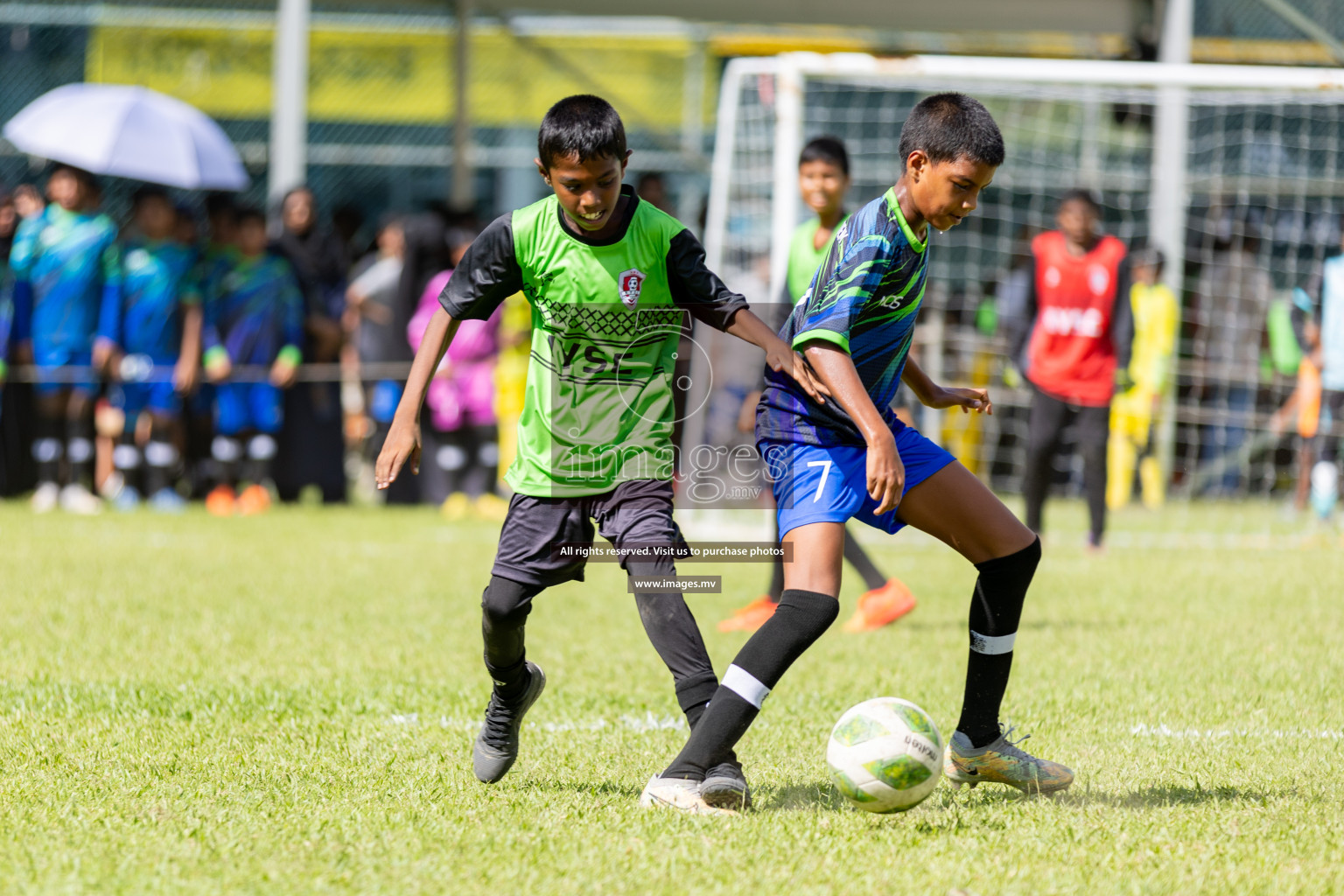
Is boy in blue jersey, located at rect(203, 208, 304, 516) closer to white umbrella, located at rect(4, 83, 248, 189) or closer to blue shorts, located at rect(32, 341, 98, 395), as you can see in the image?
white umbrella, located at rect(4, 83, 248, 189)

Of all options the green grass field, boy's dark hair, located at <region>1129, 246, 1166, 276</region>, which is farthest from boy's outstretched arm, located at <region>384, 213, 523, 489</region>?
boy's dark hair, located at <region>1129, 246, 1166, 276</region>

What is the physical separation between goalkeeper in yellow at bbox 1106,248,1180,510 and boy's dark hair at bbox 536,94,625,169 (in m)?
9.90

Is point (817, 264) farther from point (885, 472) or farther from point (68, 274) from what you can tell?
point (68, 274)

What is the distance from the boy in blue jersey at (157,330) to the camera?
1127 centimetres

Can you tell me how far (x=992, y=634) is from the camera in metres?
4.00

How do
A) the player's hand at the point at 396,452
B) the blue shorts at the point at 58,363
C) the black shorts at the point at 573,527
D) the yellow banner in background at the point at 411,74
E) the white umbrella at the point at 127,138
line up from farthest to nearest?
1. the yellow banner in background at the point at 411,74
2. the blue shorts at the point at 58,363
3. the white umbrella at the point at 127,138
4. the black shorts at the point at 573,527
5. the player's hand at the point at 396,452

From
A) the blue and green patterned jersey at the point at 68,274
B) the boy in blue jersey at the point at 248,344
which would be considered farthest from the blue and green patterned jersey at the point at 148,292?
the boy in blue jersey at the point at 248,344

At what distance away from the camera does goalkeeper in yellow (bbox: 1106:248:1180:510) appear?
42.4 ft

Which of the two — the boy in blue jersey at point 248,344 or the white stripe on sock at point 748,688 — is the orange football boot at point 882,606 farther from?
the boy in blue jersey at point 248,344

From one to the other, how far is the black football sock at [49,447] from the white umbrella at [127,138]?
6.15 ft

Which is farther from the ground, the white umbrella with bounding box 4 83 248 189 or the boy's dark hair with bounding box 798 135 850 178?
the white umbrella with bounding box 4 83 248 189

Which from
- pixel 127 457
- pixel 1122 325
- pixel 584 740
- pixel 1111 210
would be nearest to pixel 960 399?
pixel 584 740

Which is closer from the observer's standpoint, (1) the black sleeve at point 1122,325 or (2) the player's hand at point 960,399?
(2) the player's hand at point 960,399

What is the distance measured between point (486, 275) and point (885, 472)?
1141 mm
